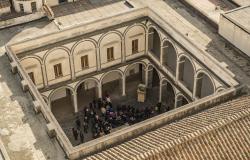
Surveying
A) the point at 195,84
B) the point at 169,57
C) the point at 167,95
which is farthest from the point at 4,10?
the point at 195,84

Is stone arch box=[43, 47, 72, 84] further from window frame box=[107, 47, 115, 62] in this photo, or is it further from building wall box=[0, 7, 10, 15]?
building wall box=[0, 7, 10, 15]

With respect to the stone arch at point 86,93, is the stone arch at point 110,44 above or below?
above

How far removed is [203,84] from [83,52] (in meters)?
12.3

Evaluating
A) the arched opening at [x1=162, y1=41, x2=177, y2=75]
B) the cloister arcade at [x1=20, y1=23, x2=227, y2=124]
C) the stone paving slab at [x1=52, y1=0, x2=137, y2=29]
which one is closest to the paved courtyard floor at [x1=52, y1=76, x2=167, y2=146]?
the cloister arcade at [x1=20, y1=23, x2=227, y2=124]

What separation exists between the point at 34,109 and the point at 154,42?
60.8ft

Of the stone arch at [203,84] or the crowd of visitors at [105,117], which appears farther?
the crowd of visitors at [105,117]

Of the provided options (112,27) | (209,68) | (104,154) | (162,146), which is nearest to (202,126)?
(162,146)

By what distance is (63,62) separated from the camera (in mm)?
48938

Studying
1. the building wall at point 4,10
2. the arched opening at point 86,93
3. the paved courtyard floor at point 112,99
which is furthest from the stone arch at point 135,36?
the building wall at point 4,10

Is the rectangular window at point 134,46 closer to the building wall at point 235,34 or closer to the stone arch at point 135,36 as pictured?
the stone arch at point 135,36

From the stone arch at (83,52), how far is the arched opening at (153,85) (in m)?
7.14

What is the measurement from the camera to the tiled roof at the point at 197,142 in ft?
102

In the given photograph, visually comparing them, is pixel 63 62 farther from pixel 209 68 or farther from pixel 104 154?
pixel 104 154

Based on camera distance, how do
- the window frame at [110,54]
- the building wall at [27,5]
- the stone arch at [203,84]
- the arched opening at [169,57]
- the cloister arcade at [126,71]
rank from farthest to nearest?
the window frame at [110,54]
the arched opening at [169,57]
the building wall at [27,5]
the cloister arcade at [126,71]
the stone arch at [203,84]
